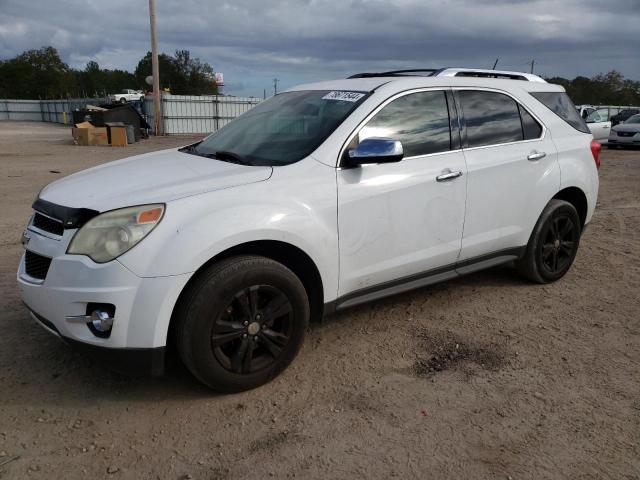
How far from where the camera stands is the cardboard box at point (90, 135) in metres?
20.8

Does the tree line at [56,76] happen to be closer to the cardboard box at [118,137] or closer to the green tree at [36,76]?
the green tree at [36,76]

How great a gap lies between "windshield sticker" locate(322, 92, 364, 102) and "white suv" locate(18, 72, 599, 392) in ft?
0.05

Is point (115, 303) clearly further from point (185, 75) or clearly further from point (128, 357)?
point (185, 75)

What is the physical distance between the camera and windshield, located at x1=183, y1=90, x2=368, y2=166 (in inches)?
135

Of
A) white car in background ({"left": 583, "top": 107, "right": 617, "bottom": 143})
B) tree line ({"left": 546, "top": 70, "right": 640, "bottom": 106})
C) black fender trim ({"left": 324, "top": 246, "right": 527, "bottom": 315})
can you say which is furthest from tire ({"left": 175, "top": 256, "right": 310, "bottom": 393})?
tree line ({"left": 546, "top": 70, "right": 640, "bottom": 106})

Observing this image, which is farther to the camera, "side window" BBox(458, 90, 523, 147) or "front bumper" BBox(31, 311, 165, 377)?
"side window" BBox(458, 90, 523, 147)

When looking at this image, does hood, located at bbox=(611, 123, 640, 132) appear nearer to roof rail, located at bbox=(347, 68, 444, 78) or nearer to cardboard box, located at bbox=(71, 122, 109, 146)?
roof rail, located at bbox=(347, 68, 444, 78)

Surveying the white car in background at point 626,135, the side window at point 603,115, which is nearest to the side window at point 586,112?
the side window at point 603,115

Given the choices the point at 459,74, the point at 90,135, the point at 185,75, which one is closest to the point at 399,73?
the point at 459,74

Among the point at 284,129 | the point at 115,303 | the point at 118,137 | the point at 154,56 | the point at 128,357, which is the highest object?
the point at 154,56

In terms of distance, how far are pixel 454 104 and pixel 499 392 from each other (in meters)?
2.02

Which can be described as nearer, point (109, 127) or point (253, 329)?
point (253, 329)

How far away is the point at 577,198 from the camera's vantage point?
16.0ft

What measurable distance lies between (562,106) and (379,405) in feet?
10.6
